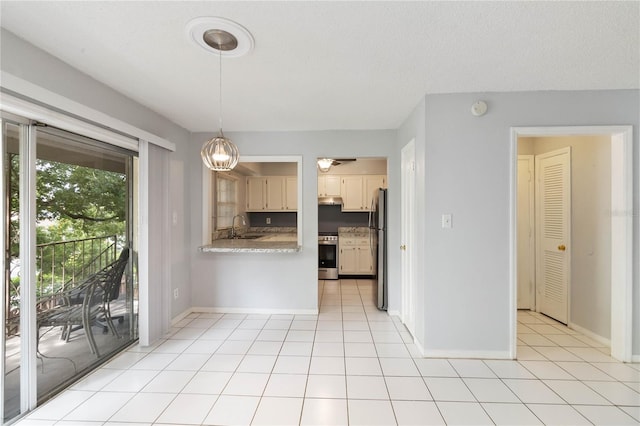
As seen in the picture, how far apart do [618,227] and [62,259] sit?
184 inches

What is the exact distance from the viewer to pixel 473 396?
2004 millimetres

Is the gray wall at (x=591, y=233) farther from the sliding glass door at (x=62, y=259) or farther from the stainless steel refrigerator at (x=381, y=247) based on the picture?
the sliding glass door at (x=62, y=259)

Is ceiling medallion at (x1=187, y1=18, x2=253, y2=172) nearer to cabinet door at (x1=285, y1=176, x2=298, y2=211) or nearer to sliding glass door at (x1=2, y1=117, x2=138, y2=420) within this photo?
sliding glass door at (x1=2, y1=117, x2=138, y2=420)

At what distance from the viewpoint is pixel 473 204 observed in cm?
252

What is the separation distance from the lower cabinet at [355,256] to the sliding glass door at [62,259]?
367 centimetres

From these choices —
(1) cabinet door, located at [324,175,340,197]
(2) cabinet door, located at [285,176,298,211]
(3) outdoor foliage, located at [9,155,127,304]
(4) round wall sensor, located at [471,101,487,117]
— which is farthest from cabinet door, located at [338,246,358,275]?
(3) outdoor foliage, located at [9,155,127,304]

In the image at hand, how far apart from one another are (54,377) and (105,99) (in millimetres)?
2206

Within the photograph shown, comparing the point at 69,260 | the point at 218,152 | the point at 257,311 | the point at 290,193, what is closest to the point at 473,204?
the point at 218,152

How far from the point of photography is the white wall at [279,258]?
364 cm

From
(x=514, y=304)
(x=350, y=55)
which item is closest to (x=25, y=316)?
(x=350, y=55)

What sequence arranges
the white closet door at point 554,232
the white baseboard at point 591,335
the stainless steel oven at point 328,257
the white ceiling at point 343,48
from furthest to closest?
the stainless steel oven at point 328,257, the white closet door at point 554,232, the white baseboard at point 591,335, the white ceiling at point 343,48

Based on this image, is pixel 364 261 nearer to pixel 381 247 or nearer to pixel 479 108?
pixel 381 247

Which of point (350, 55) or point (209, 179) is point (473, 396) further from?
point (209, 179)

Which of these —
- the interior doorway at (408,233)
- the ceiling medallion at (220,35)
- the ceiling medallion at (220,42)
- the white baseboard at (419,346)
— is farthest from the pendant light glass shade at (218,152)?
the white baseboard at (419,346)
